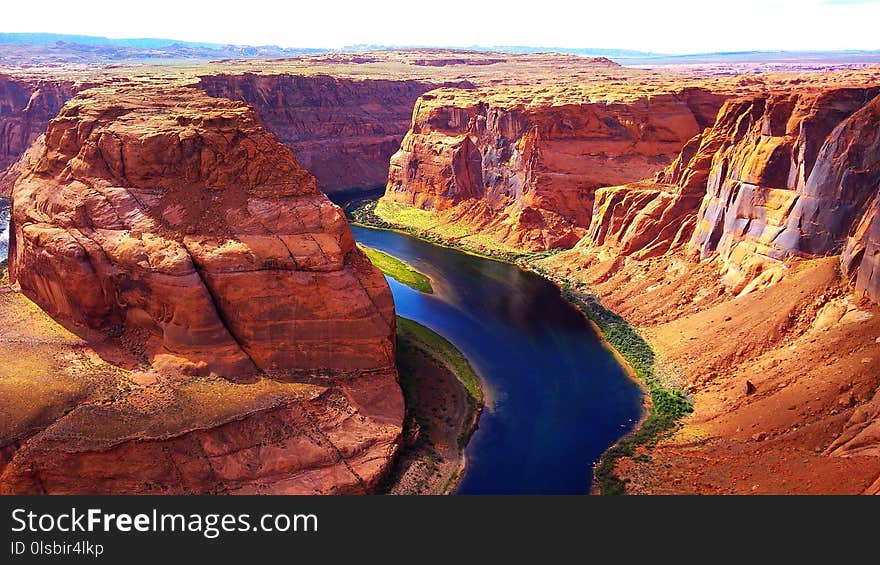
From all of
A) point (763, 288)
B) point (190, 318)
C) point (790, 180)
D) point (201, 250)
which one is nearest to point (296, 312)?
point (190, 318)

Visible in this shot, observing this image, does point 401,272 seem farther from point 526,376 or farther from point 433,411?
point 433,411

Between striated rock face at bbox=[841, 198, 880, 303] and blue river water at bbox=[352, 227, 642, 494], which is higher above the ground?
striated rock face at bbox=[841, 198, 880, 303]

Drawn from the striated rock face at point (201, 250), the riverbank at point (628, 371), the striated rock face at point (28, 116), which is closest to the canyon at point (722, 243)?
the riverbank at point (628, 371)

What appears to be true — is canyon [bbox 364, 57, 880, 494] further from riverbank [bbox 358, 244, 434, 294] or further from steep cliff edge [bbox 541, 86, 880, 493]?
riverbank [bbox 358, 244, 434, 294]

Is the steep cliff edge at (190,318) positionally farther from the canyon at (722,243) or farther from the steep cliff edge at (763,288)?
the steep cliff edge at (763,288)

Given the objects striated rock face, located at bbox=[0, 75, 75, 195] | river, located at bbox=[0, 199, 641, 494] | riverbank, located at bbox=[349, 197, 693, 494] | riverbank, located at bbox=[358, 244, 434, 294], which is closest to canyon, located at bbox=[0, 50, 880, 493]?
riverbank, located at bbox=[349, 197, 693, 494]

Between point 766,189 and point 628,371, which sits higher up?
point 766,189

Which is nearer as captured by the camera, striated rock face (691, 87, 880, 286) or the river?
the river
